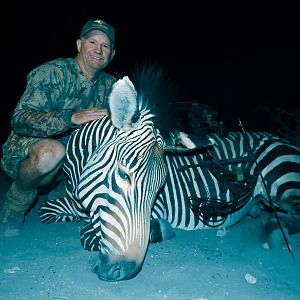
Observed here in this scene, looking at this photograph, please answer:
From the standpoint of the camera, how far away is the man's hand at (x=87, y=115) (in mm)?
2590

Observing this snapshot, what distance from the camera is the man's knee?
3096 millimetres

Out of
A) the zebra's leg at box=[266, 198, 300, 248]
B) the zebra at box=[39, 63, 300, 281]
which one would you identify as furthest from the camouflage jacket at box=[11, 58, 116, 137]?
the zebra's leg at box=[266, 198, 300, 248]

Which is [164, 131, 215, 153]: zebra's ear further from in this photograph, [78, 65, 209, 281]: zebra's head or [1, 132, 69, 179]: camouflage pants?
[1, 132, 69, 179]: camouflage pants

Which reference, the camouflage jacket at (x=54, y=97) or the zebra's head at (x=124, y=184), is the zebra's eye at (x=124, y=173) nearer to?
the zebra's head at (x=124, y=184)

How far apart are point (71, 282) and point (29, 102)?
1959 millimetres

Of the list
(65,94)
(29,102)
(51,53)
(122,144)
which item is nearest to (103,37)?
(65,94)

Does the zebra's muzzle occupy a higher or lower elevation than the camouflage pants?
higher

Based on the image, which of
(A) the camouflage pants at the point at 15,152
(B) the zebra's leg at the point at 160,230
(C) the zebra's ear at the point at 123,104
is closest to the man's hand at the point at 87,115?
(C) the zebra's ear at the point at 123,104

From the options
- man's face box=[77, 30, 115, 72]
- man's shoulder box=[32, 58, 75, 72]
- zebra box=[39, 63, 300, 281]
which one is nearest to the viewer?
zebra box=[39, 63, 300, 281]

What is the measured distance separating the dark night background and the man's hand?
16.6 meters

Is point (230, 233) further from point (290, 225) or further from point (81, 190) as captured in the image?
point (81, 190)

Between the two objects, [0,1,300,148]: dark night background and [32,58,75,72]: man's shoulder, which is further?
[0,1,300,148]: dark night background

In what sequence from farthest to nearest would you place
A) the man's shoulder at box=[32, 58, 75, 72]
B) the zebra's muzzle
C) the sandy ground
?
1. the man's shoulder at box=[32, 58, 75, 72]
2. the sandy ground
3. the zebra's muzzle

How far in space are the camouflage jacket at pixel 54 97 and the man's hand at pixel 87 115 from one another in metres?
0.11
